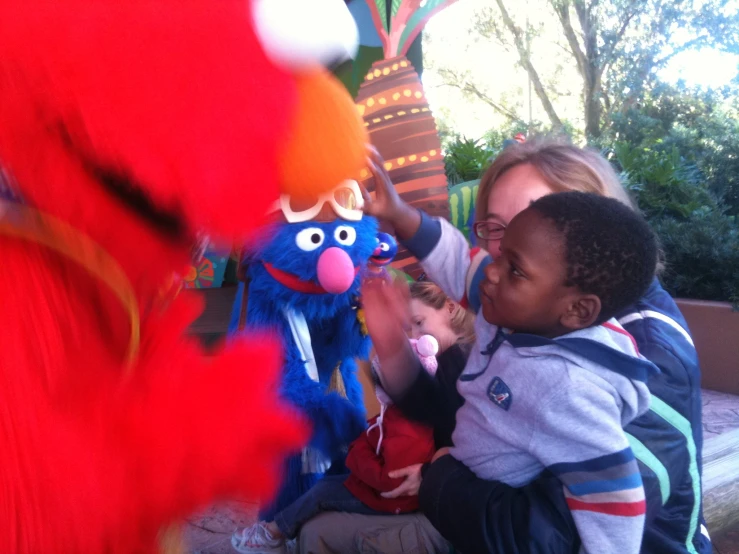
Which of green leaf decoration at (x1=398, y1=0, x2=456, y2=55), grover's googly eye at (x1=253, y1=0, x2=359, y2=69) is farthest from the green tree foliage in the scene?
grover's googly eye at (x1=253, y1=0, x2=359, y2=69)

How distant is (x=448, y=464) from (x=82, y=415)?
0.78 metres

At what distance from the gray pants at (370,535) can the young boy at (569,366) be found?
0.35m

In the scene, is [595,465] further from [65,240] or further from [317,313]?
[317,313]

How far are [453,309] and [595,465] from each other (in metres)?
0.88

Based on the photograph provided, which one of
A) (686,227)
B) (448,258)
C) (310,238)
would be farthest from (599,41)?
(448,258)

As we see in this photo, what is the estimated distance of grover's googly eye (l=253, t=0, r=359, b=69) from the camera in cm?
41

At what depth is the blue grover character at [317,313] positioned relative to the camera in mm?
1495

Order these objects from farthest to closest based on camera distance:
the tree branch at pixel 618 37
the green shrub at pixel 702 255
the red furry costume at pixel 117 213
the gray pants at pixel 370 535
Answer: the tree branch at pixel 618 37
the green shrub at pixel 702 255
the gray pants at pixel 370 535
the red furry costume at pixel 117 213

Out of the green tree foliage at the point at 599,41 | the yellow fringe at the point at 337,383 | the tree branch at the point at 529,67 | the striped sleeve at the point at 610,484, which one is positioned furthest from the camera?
the tree branch at the point at 529,67

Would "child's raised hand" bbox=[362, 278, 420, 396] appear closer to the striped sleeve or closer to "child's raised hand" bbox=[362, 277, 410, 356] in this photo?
"child's raised hand" bbox=[362, 277, 410, 356]

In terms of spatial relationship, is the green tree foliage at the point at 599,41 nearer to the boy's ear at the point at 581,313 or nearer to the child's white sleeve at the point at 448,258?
the child's white sleeve at the point at 448,258

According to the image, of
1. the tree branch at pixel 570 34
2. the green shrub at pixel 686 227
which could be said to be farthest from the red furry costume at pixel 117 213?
the tree branch at pixel 570 34

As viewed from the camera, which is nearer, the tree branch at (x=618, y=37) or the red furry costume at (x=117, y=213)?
the red furry costume at (x=117, y=213)

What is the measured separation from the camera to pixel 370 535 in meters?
1.34
